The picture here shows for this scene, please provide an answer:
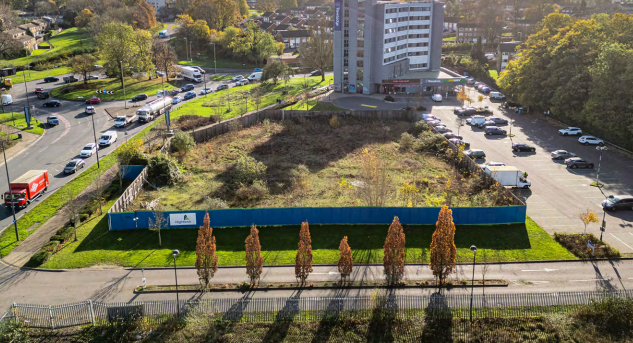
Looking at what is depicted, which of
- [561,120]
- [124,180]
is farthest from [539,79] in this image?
[124,180]

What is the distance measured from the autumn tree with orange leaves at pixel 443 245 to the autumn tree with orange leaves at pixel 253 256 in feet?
34.6

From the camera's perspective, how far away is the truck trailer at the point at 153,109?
2625 inches

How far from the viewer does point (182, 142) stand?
53969 millimetres

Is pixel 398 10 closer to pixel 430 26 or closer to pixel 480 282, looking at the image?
pixel 430 26

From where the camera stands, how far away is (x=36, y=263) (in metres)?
33.8

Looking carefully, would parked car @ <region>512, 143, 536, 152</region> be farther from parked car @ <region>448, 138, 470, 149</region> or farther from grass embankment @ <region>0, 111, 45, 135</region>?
grass embankment @ <region>0, 111, 45, 135</region>

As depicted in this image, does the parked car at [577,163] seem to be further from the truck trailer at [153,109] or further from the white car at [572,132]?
the truck trailer at [153,109]

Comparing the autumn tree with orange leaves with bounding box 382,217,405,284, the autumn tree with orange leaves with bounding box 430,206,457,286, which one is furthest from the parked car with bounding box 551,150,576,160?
the autumn tree with orange leaves with bounding box 382,217,405,284

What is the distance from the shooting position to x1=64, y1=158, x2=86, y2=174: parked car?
50000mm

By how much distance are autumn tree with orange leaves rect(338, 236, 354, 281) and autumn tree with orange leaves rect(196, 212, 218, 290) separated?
771 centimetres

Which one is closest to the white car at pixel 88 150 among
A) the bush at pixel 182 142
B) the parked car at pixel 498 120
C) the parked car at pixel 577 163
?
the bush at pixel 182 142

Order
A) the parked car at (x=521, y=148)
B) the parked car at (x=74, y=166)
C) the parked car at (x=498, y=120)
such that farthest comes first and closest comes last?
1. the parked car at (x=498, y=120)
2. the parked car at (x=521, y=148)
3. the parked car at (x=74, y=166)

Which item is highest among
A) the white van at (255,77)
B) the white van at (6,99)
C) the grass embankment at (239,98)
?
the white van at (255,77)

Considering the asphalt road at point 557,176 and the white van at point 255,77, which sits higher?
the white van at point 255,77
